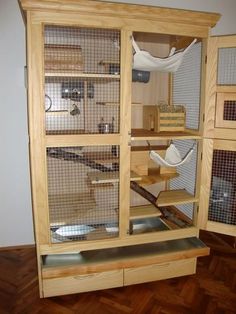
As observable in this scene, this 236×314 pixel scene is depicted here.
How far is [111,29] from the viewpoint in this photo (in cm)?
175

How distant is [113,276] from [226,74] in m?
1.77

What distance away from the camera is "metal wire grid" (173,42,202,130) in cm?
213

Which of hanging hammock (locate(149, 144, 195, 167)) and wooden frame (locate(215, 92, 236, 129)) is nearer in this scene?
wooden frame (locate(215, 92, 236, 129))

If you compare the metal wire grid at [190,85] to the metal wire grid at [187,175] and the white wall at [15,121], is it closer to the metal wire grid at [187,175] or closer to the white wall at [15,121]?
the metal wire grid at [187,175]

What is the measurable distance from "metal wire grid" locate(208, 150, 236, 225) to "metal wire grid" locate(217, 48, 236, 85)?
0.60 meters

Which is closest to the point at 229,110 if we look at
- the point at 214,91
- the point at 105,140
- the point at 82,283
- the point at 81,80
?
the point at 214,91

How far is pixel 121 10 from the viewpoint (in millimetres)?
1671

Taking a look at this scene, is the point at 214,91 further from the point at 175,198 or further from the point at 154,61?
the point at 175,198

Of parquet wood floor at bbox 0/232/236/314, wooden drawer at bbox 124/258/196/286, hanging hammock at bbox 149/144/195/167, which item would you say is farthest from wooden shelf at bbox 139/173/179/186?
parquet wood floor at bbox 0/232/236/314

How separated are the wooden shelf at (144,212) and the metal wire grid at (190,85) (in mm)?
738

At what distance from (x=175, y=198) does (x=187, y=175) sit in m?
0.31

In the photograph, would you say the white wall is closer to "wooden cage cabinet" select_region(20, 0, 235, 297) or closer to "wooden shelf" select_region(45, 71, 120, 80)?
"wooden cage cabinet" select_region(20, 0, 235, 297)

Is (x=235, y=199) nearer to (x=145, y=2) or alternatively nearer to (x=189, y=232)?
(x=189, y=232)

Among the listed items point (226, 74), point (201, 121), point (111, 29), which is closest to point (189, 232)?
point (201, 121)
